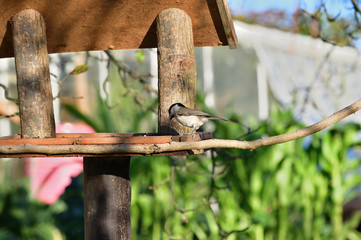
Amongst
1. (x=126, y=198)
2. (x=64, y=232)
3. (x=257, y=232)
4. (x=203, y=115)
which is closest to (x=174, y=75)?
(x=203, y=115)

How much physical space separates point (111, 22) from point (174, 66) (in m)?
0.35

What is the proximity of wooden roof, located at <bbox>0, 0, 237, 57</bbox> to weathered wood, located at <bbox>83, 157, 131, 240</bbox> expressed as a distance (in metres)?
0.54

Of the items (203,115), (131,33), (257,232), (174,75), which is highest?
(131,33)

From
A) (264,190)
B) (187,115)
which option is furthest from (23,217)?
(187,115)

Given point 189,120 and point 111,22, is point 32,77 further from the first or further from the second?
point 189,120

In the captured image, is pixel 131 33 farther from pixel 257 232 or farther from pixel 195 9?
pixel 257 232

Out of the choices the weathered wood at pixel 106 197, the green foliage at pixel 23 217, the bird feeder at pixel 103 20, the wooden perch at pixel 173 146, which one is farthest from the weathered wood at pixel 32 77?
the green foliage at pixel 23 217

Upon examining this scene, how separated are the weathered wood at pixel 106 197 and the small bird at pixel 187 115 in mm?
276

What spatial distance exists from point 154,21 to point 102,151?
757 mm

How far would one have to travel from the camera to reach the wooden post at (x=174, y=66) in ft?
6.52

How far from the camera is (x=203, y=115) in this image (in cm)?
185

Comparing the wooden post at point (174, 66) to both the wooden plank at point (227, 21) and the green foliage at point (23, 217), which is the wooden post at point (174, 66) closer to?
the wooden plank at point (227, 21)

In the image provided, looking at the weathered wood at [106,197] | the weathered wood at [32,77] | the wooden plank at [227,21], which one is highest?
the wooden plank at [227,21]

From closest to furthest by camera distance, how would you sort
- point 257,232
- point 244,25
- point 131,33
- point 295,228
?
point 131,33 < point 257,232 < point 295,228 < point 244,25
